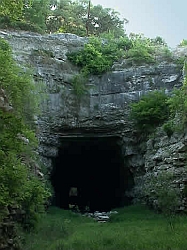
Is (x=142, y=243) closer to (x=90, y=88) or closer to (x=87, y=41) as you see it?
(x=90, y=88)

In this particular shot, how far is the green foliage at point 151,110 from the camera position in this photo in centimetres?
2006

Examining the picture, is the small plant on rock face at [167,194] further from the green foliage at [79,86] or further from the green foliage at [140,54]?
the green foliage at [140,54]

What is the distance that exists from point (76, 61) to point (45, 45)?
2.04 meters

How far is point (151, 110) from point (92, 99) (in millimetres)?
4025

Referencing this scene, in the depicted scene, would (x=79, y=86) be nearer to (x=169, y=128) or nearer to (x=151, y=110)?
(x=151, y=110)

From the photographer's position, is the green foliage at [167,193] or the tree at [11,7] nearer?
the tree at [11,7]

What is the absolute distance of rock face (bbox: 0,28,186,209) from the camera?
2195cm

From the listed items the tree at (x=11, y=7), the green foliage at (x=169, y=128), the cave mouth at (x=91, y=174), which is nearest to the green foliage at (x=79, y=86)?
the cave mouth at (x=91, y=174)

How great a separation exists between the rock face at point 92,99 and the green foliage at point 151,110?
1462 millimetres

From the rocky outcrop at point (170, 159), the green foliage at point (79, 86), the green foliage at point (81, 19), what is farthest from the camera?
the green foliage at point (81, 19)

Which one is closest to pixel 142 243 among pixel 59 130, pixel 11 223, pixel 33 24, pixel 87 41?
pixel 11 223

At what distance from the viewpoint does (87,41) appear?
987 inches

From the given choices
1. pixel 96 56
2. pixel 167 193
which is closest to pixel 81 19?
pixel 96 56

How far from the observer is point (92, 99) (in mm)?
22656
